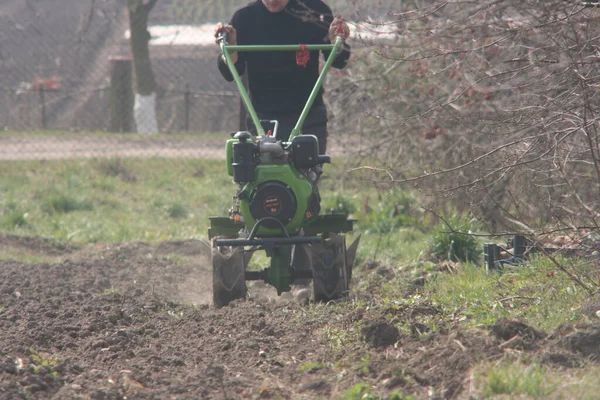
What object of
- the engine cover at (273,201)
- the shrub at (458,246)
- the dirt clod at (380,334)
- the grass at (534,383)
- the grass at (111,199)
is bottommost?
the grass at (111,199)

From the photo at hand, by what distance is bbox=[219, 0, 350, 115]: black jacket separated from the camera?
6.10 m

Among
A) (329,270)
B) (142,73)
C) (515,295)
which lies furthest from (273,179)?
(142,73)

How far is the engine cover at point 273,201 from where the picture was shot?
5008 millimetres

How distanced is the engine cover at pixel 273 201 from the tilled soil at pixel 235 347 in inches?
20.6

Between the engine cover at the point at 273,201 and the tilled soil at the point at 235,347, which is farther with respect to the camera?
the engine cover at the point at 273,201

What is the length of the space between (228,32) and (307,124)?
79 centimetres

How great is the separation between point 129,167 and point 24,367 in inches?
355

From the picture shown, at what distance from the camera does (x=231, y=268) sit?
5.25m

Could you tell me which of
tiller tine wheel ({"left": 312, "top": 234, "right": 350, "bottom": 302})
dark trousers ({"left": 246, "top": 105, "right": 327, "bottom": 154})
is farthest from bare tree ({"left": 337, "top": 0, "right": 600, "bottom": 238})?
tiller tine wheel ({"left": 312, "top": 234, "right": 350, "bottom": 302})

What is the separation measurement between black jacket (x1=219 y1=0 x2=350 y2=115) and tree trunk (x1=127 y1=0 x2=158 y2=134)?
1134 centimetres

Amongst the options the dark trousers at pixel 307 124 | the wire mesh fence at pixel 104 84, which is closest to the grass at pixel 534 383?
the dark trousers at pixel 307 124

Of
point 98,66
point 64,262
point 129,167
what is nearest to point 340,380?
point 64,262

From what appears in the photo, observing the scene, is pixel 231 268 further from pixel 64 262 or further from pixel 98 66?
pixel 98 66

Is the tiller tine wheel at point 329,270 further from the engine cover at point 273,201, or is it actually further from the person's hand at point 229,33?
the person's hand at point 229,33
